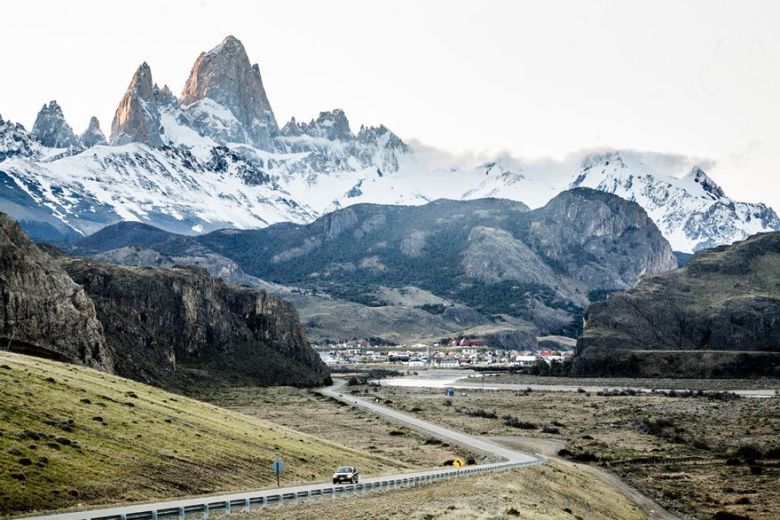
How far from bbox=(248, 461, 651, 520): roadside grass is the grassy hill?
27.1ft

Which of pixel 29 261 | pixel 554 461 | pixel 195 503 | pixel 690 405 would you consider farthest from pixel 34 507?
pixel 690 405

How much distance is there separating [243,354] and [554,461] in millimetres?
113896

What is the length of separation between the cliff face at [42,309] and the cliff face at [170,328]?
61.2ft

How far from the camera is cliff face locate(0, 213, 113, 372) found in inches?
4149

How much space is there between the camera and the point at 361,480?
62.7 m

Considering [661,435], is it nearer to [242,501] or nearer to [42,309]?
[42,309]

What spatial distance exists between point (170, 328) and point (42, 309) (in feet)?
214

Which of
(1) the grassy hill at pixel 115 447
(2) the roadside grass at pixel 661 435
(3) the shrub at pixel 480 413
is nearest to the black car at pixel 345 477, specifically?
(1) the grassy hill at pixel 115 447

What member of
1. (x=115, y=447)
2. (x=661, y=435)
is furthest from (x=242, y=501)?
(x=661, y=435)

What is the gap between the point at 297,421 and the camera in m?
119

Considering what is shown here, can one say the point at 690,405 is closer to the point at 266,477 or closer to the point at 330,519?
the point at 266,477

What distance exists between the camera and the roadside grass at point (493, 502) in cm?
4653

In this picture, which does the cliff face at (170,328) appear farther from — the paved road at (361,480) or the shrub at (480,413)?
the shrub at (480,413)

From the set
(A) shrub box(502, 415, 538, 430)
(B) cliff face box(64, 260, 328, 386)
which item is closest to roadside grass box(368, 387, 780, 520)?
(A) shrub box(502, 415, 538, 430)
